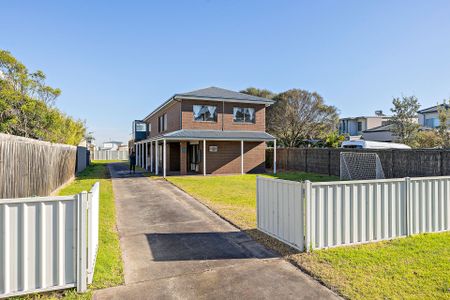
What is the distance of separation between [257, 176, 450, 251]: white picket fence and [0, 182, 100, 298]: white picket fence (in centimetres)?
329

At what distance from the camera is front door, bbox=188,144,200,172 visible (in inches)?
814

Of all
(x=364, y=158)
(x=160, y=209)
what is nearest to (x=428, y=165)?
(x=364, y=158)

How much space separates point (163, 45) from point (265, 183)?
13345 mm

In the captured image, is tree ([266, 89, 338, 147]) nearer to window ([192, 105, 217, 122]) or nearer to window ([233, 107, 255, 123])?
window ([233, 107, 255, 123])

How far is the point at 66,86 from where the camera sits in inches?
786

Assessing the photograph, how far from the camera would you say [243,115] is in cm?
2106

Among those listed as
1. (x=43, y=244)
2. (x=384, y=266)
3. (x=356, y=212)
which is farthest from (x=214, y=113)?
(x=43, y=244)

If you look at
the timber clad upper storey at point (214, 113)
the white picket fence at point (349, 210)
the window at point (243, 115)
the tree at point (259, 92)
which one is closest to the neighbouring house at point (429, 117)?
the tree at point (259, 92)

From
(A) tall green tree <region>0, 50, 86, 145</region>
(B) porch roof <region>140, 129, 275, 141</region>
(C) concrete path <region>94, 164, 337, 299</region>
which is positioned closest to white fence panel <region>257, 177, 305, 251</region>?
(C) concrete path <region>94, 164, 337, 299</region>

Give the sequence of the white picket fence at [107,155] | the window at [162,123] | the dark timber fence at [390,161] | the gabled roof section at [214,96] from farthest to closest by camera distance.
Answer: the white picket fence at [107,155], the window at [162,123], the gabled roof section at [214,96], the dark timber fence at [390,161]

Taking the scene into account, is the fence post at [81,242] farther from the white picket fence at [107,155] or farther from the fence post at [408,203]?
the white picket fence at [107,155]

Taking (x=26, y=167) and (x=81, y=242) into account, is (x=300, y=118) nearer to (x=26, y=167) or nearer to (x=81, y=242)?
(x=26, y=167)

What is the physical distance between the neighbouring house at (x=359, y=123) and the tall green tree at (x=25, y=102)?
38.5m

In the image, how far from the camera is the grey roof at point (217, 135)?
1788 cm
